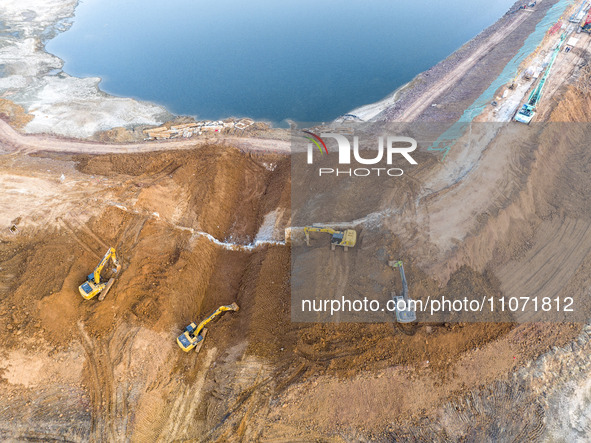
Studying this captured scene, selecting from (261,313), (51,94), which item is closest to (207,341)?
(261,313)

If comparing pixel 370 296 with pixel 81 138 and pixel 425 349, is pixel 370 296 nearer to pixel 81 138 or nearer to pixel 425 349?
pixel 425 349

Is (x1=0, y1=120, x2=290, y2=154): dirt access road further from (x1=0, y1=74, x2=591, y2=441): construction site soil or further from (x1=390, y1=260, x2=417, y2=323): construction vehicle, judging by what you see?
(x1=390, y1=260, x2=417, y2=323): construction vehicle

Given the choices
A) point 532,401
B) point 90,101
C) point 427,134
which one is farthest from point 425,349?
point 90,101

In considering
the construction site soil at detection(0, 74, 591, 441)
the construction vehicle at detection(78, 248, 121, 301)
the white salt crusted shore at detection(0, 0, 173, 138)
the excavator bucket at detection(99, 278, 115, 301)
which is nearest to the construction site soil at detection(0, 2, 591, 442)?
the construction site soil at detection(0, 74, 591, 441)

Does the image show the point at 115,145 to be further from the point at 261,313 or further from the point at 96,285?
the point at 261,313

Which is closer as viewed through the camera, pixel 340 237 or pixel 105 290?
pixel 105 290

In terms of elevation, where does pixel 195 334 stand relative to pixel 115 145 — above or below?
below

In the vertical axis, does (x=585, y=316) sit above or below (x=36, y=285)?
above
